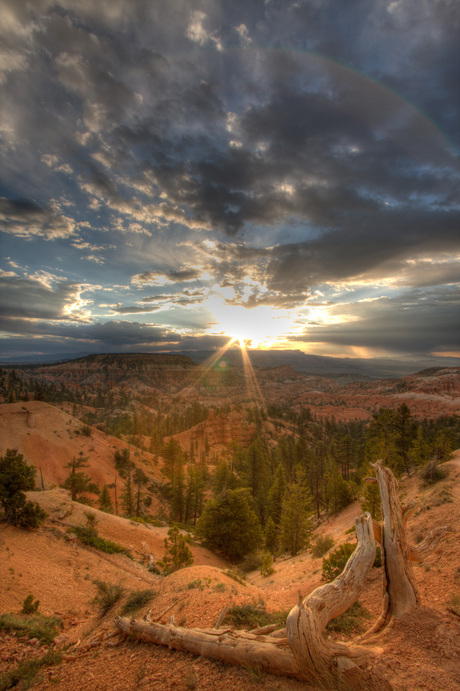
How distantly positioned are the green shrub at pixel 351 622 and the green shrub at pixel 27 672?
6.69 meters

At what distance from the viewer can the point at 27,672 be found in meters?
6.15

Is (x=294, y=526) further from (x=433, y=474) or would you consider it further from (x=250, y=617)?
(x=250, y=617)

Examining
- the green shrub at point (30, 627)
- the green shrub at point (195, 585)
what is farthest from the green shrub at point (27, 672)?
the green shrub at point (195, 585)

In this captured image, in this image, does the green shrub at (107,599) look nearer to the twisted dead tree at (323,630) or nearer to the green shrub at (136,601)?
the green shrub at (136,601)

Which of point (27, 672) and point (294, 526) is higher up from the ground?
point (27, 672)

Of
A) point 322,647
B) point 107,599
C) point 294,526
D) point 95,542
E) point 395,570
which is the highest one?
point 322,647

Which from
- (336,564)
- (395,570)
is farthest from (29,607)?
(395,570)

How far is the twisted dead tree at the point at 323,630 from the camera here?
4.45 m

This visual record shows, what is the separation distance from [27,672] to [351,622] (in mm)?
7614

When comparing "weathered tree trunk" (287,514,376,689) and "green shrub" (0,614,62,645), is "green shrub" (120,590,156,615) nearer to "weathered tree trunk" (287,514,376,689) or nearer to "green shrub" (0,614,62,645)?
"green shrub" (0,614,62,645)

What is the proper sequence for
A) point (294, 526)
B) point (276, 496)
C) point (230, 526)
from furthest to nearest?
point (276, 496) < point (294, 526) < point (230, 526)

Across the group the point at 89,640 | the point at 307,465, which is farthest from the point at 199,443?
the point at 89,640

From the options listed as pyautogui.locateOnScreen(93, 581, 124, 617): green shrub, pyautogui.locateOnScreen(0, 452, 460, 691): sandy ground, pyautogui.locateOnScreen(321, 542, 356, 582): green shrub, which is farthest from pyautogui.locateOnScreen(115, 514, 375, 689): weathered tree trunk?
pyautogui.locateOnScreen(321, 542, 356, 582): green shrub

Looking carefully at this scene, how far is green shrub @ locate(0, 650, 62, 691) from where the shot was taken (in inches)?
228
